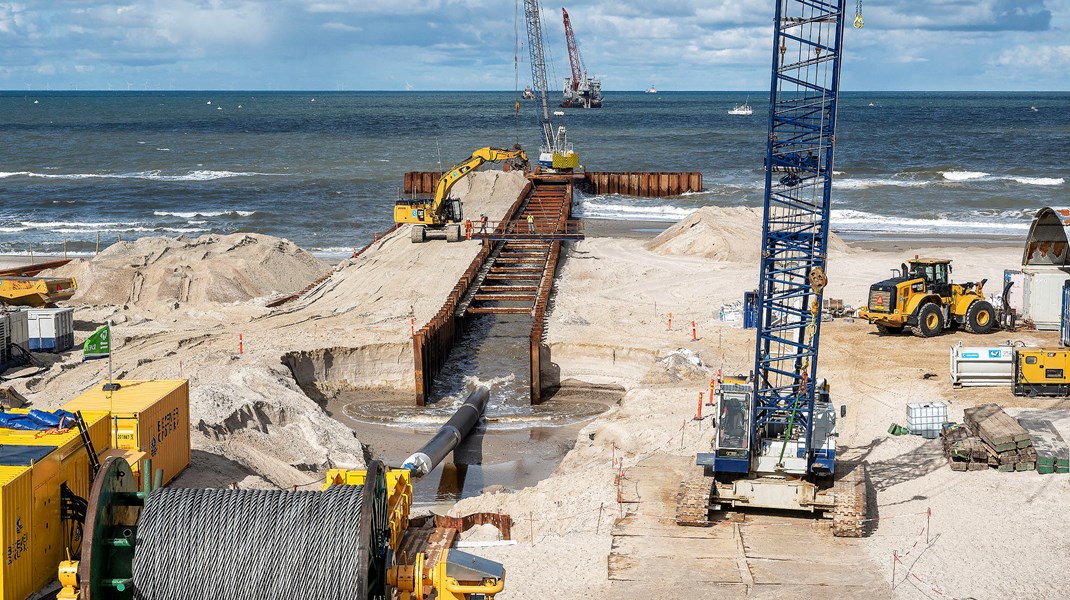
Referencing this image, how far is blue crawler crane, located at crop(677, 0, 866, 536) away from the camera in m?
18.2

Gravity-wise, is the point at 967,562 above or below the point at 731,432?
below

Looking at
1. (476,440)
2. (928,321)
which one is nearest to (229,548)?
(476,440)

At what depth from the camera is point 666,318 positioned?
34812mm

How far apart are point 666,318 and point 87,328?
17.5m

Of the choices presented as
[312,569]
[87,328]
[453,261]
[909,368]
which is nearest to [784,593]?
[312,569]

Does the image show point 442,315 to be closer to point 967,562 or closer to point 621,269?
point 621,269

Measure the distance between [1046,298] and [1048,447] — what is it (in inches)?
459

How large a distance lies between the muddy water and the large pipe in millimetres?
438

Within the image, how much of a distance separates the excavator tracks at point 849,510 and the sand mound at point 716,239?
25.6m

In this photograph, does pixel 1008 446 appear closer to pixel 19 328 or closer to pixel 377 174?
pixel 19 328

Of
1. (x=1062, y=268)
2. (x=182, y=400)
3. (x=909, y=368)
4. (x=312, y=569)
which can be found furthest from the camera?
(x=1062, y=268)

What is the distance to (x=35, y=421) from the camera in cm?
1497

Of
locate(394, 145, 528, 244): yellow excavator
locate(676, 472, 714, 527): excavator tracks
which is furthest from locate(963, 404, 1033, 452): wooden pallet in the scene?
locate(394, 145, 528, 244): yellow excavator

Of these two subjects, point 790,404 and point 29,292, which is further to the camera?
point 29,292
